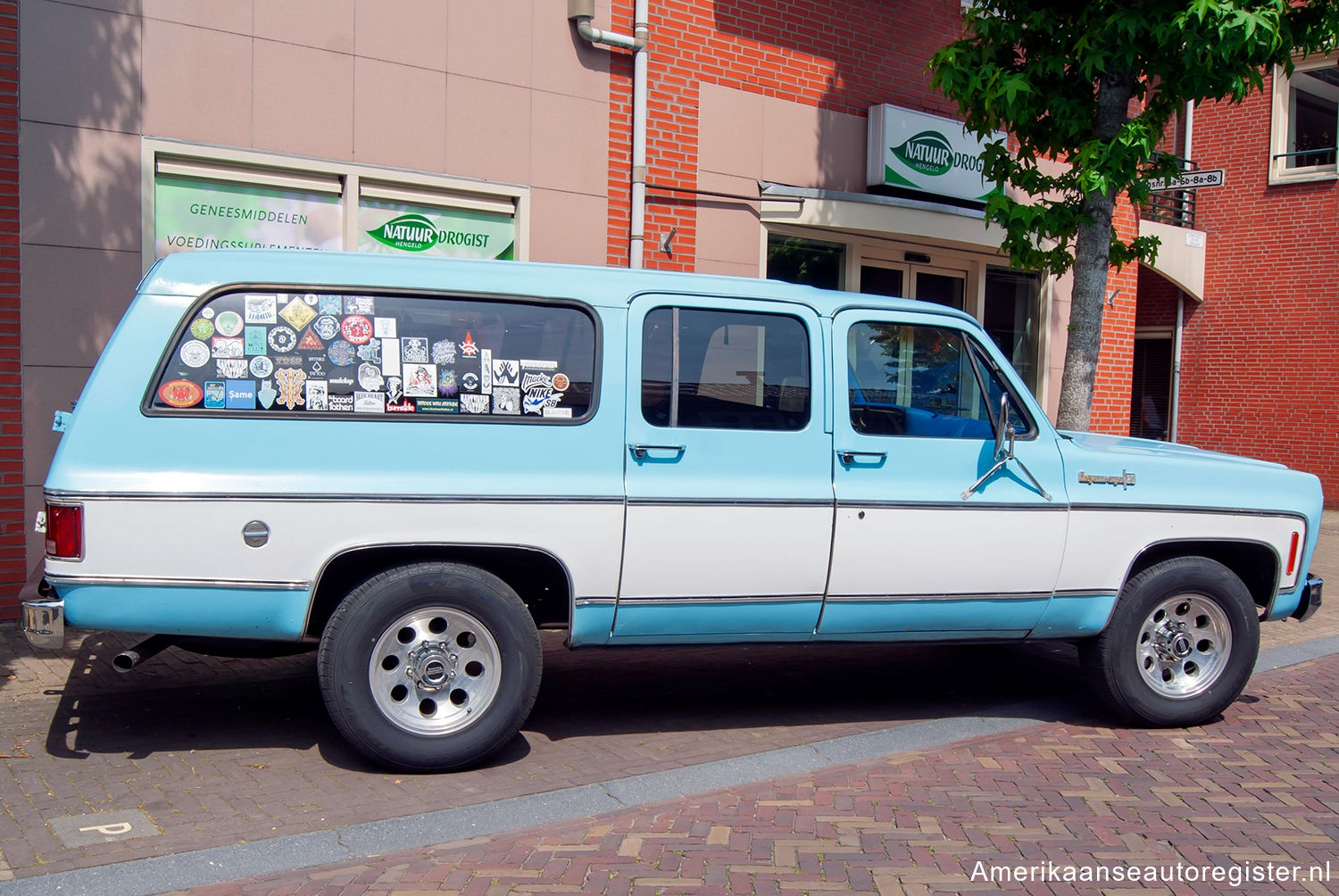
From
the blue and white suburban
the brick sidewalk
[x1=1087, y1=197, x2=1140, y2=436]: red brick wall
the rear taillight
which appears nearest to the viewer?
the brick sidewalk

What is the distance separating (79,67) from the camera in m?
7.11

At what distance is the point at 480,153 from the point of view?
28.7ft

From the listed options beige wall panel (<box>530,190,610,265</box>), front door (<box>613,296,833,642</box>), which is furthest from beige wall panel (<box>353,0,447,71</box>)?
front door (<box>613,296,833,642</box>)

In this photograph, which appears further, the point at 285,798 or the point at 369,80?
the point at 369,80

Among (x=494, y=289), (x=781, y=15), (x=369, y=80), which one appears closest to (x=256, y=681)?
(x=494, y=289)

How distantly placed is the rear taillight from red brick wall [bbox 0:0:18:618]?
3.32m

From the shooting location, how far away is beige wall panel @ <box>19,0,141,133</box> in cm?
698

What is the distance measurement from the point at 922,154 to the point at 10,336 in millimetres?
8156

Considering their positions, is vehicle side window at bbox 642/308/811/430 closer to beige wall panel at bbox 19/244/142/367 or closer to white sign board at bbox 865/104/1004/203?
beige wall panel at bbox 19/244/142/367

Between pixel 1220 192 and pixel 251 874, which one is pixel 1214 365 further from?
pixel 251 874

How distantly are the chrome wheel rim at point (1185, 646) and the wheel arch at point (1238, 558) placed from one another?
0.23 m

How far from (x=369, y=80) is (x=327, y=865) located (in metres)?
6.09

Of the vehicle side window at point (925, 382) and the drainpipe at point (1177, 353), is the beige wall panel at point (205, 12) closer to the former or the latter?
the vehicle side window at point (925, 382)

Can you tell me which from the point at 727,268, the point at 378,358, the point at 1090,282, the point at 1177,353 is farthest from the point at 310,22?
the point at 1177,353
